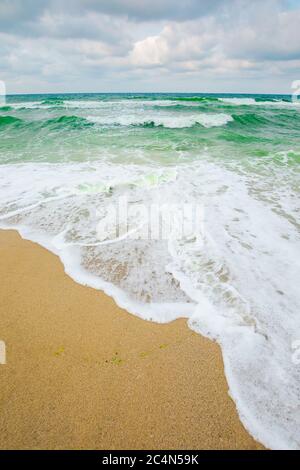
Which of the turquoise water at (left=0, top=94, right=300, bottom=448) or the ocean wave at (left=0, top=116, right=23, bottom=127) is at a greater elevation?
the ocean wave at (left=0, top=116, right=23, bottom=127)

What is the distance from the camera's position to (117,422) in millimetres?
1748

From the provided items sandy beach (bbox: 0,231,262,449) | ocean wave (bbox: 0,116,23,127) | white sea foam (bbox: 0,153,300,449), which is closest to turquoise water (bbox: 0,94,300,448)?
white sea foam (bbox: 0,153,300,449)

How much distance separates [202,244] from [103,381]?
2.24 m

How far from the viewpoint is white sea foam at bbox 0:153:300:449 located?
2029 millimetres

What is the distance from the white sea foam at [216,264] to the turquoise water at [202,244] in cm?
1

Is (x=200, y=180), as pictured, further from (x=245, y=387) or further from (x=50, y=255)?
(x=245, y=387)

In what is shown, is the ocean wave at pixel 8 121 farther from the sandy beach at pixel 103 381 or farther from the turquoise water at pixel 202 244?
the sandy beach at pixel 103 381

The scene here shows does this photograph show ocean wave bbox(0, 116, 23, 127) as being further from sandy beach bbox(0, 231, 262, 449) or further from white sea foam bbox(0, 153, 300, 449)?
sandy beach bbox(0, 231, 262, 449)

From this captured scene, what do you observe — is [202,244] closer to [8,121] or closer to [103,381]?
[103,381]

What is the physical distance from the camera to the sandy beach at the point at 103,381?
5.53ft

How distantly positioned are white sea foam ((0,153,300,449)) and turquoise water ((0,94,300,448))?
0.01 metres

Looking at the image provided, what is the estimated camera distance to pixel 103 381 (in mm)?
1988

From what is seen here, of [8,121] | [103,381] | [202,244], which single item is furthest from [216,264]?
[8,121]

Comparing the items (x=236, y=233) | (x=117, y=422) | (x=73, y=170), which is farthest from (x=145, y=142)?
(x=117, y=422)
